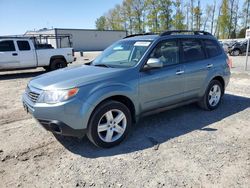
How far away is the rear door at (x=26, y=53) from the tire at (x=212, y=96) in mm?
9271

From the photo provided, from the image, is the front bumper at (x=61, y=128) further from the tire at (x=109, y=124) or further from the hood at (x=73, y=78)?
the hood at (x=73, y=78)

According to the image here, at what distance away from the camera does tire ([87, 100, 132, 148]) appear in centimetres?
359

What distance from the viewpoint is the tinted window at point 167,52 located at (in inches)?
173

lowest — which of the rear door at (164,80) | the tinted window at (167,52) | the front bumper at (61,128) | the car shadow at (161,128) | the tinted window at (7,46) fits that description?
the car shadow at (161,128)

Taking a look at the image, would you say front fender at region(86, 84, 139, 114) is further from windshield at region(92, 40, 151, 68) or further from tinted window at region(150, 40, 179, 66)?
tinted window at region(150, 40, 179, 66)

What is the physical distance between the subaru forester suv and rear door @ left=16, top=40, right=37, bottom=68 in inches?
316

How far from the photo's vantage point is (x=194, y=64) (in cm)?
496

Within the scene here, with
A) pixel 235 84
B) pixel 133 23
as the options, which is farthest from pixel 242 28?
pixel 235 84

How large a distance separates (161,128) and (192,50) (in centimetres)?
181

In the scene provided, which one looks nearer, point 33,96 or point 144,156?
point 144,156

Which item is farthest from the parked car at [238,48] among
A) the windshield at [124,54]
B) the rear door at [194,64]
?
the windshield at [124,54]

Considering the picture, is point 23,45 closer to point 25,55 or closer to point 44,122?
point 25,55

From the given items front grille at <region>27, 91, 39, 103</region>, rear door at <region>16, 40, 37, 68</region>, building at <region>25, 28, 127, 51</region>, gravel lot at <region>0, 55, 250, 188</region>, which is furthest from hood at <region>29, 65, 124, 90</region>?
building at <region>25, 28, 127, 51</region>

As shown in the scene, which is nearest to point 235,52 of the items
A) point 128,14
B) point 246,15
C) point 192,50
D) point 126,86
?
point 192,50
